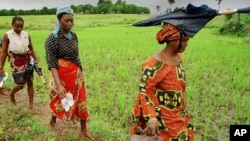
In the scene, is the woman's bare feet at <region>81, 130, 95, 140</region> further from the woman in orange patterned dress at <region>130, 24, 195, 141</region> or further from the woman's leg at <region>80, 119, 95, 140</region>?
the woman in orange patterned dress at <region>130, 24, 195, 141</region>

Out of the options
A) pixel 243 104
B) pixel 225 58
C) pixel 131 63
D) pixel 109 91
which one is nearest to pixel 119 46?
pixel 131 63

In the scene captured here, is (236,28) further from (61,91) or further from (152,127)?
(152,127)

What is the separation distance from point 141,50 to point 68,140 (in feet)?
24.0

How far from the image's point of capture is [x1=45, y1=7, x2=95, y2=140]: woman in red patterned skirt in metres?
3.51

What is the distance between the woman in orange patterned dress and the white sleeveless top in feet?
8.91

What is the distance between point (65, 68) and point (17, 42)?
1.37 m

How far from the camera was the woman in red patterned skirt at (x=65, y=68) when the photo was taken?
3.51 meters

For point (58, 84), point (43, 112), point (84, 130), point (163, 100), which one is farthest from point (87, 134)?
point (163, 100)

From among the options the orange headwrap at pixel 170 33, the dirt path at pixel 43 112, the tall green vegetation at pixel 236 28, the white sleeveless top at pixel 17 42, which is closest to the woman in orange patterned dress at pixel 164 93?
the orange headwrap at pixel 170 33

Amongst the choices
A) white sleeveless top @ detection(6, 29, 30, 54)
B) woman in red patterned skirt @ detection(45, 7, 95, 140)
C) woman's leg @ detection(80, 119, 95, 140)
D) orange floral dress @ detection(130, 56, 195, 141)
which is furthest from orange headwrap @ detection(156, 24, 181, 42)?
white sleeveless top @ detection(6, 29, 30, 54)

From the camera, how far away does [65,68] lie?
3.61m

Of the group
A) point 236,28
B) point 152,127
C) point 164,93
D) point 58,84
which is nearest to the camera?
point 152,127

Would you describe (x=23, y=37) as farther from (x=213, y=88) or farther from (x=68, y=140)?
(x=213, y=88)

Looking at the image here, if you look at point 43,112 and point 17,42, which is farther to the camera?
point 43,112
